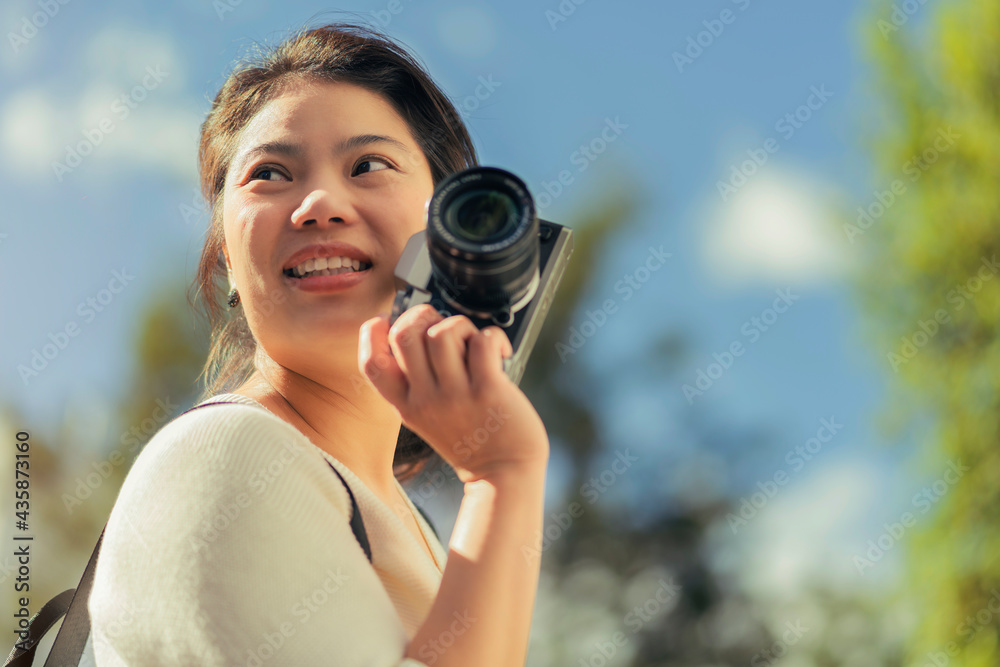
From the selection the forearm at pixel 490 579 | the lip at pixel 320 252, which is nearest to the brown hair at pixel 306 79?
the lip at pixel 320 252

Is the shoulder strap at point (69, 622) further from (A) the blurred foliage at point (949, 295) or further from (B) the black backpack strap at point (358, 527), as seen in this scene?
(A) the blurred foliage at point (949, 295)

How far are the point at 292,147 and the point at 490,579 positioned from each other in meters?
0.93

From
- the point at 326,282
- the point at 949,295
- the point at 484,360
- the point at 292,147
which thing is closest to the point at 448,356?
the point at 484,360

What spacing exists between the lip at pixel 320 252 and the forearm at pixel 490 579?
20.1 inches

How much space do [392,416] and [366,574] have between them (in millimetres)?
684

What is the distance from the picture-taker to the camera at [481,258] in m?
1.33

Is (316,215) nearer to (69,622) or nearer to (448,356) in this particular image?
(448,356)

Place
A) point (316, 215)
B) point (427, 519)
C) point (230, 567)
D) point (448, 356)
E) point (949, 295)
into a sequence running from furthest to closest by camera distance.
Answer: point (949, 295), point (427, 519), point (316, 215), point (448, 356), point (230, 567)

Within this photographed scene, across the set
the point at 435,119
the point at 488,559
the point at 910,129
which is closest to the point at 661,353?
the point at 910,129

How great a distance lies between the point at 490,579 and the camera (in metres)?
1.17

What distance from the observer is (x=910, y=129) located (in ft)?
22.7

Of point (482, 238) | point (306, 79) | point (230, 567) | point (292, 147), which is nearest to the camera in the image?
point (230, 567)

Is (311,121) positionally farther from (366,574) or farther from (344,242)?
(366,574)

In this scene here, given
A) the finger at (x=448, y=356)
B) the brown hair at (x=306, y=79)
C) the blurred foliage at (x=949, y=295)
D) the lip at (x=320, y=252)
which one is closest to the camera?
the finger at (x=448, y=356)
